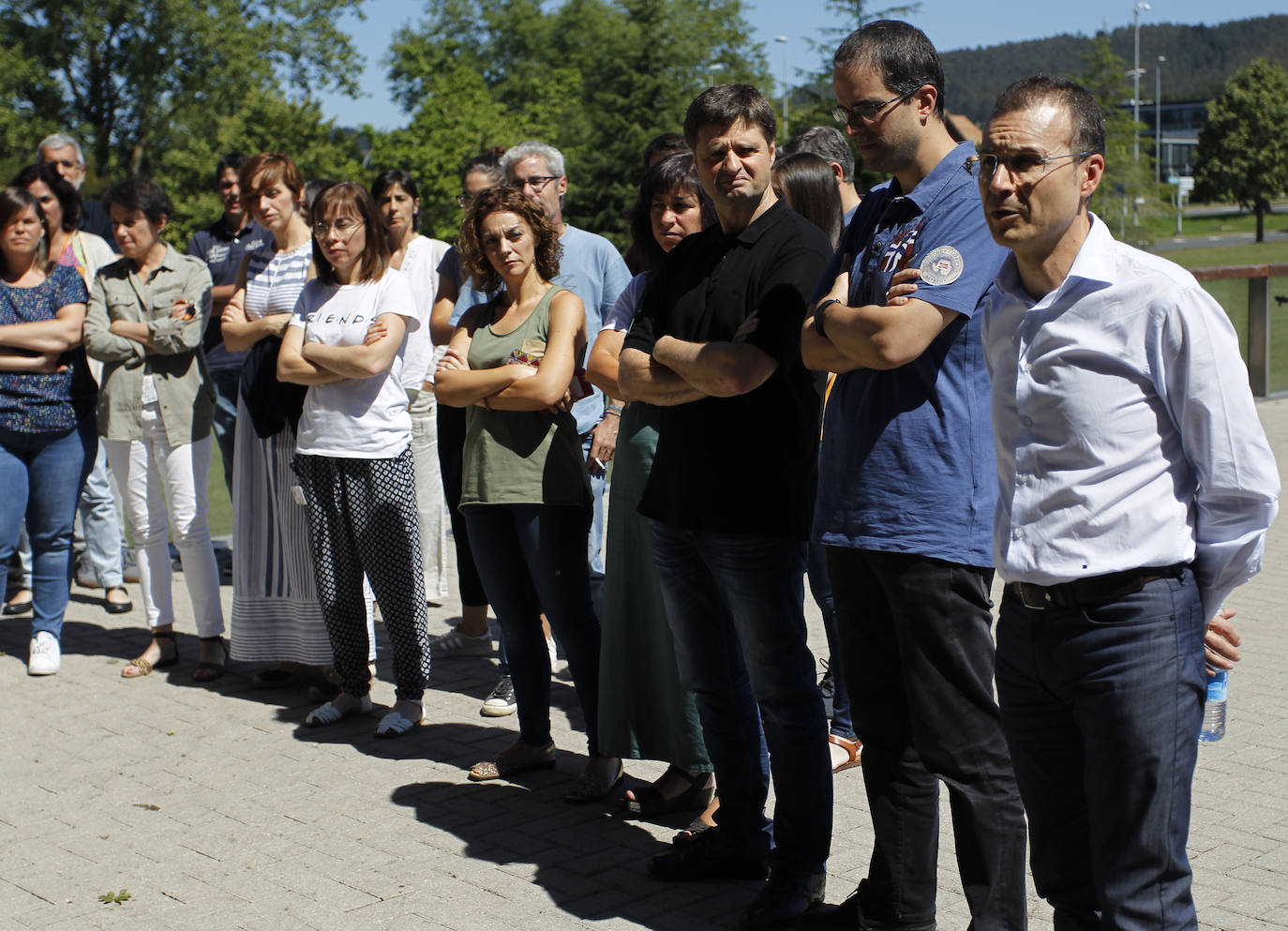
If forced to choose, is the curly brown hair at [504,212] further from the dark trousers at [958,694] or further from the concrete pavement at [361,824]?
the dark trousers at [958,694]

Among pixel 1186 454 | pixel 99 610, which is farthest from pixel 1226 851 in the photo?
pixel 99 610

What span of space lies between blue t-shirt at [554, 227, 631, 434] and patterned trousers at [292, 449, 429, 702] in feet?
3.12

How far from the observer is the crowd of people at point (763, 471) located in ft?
8.48

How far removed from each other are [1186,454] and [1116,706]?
497 mm

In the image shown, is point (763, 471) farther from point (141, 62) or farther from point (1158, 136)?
point (1158, 136)

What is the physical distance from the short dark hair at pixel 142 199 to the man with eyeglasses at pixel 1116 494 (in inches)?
201

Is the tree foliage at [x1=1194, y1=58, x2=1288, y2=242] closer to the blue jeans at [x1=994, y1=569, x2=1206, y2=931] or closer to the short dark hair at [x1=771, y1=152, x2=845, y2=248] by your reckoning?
the short dark hair at [x1=771, y1=152, x2=845, y2=248]

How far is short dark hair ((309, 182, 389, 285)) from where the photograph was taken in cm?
579

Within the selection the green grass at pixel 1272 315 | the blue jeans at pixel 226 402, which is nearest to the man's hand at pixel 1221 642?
the blue jeans at pixel 226 402

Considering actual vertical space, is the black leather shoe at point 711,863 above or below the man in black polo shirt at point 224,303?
below

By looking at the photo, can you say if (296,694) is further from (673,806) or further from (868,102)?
→ (868,102)

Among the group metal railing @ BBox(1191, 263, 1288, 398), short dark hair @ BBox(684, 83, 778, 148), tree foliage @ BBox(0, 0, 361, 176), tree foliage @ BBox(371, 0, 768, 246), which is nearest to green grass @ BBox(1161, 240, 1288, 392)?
metal railing @ BBox(1191, 263, 1288, 398)

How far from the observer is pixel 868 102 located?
325 centimetres

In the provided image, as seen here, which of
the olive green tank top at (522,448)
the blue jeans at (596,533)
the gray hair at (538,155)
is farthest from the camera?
the gray hair at (538,155)
